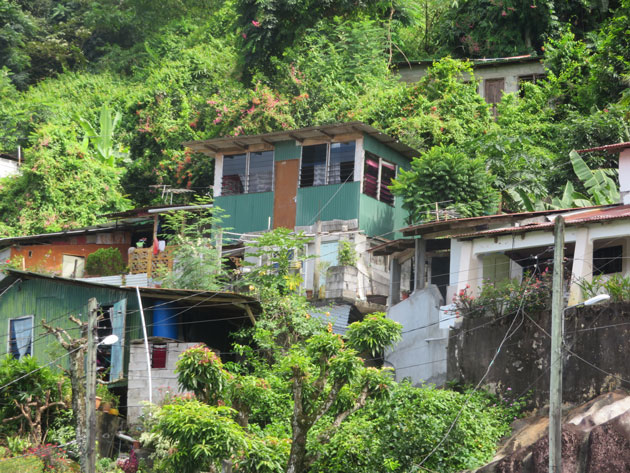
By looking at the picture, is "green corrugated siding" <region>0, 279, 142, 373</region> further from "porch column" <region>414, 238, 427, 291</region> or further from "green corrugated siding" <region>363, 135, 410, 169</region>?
"green corrugated siding" <region>363, 135, 410, 169</region>

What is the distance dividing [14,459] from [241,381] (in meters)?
7.09

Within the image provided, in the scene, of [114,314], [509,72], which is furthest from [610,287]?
[509,72]

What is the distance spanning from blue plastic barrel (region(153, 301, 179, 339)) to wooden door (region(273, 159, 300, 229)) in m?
5.35

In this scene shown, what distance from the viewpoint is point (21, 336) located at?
93.9 feet

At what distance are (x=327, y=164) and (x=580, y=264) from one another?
1063 centimetres

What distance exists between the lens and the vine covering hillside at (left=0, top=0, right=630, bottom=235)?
29.6m

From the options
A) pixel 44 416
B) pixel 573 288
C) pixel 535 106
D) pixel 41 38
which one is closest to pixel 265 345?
pixel 44 416

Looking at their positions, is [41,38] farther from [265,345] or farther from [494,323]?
[494,323]

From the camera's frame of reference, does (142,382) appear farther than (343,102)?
No

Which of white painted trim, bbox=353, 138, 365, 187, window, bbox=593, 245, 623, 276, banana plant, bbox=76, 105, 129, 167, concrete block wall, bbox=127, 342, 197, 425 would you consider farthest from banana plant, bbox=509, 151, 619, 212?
banana plant, bbox=76, 105, 129, 167

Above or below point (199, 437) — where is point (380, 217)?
above

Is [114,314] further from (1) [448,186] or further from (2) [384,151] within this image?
(2) [384,151]

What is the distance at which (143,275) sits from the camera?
1164 inches

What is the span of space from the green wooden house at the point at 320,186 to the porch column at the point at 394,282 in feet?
3.73
